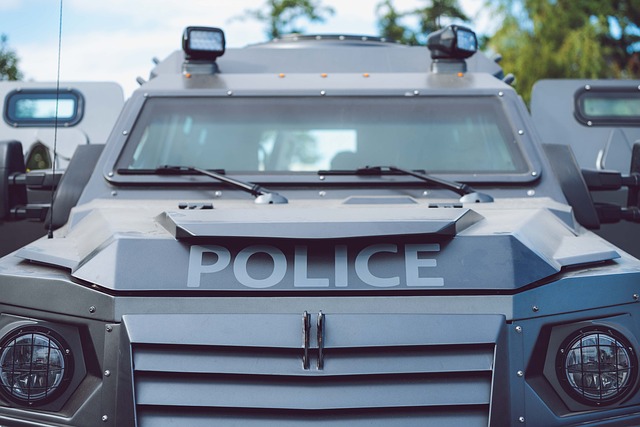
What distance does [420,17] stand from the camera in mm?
34469

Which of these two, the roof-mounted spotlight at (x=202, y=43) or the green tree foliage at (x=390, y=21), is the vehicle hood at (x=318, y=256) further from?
the green tree foliage at (x=390, y=21)

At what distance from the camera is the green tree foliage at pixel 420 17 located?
3331 centimetres

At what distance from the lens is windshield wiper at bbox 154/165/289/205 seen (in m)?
3.62

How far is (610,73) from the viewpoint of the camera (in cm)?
2425

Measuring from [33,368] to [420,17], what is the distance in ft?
109

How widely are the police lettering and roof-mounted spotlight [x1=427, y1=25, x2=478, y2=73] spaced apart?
2099mm

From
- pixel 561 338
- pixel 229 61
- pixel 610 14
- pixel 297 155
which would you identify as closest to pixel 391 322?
pixel 561 338

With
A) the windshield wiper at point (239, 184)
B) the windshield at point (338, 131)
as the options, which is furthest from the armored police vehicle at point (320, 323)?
the windshield at point (338, 131)

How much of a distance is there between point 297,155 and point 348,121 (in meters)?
0.77

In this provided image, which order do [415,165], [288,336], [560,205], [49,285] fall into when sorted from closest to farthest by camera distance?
[288,336] → [49,285] → [560,205] → [415,165]

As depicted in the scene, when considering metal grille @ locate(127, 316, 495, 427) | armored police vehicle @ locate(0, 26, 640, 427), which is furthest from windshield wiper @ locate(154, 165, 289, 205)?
metal grille @ locate(127, 316, 495, 427)

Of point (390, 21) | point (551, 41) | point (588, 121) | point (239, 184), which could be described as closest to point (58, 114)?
point (239, 184)

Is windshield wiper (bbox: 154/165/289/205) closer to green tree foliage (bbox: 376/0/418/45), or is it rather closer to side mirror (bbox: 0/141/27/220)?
side mirror (bbox: 0/141/27/220)

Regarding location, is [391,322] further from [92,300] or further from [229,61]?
[229,61]
